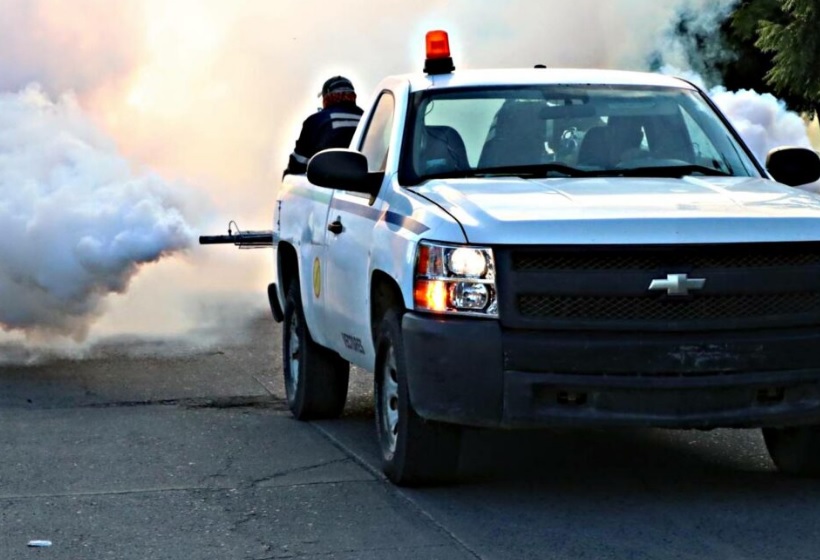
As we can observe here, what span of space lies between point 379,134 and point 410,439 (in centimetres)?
215

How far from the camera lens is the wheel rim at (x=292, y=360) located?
10.6 meters

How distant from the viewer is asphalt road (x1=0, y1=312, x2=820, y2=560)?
23.2 feet

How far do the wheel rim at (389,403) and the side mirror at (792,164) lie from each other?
204 centimetres

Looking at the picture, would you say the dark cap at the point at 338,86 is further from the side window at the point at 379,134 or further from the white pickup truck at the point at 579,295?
the white pickup truck at the point at 579,295

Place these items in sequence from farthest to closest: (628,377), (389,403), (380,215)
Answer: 1. (380,215)
2. (389,403)
3. (628,377)

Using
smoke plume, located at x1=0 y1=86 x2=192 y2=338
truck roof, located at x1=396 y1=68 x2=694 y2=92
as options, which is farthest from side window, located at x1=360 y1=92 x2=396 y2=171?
smoke plume, located at x1=0 y1=86 x2=192 y2=338

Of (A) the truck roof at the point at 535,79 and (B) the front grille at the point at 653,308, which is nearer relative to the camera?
(B) the front grille at the point at 653,308

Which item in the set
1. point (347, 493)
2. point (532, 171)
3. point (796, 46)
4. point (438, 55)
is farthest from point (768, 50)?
point (347, 493)

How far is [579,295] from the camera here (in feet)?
24.3

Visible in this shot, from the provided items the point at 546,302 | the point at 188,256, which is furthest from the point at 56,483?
the point at 188,256

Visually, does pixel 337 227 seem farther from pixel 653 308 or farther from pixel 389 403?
pixel 653 308

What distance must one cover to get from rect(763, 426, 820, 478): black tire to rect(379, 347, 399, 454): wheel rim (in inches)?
63.0

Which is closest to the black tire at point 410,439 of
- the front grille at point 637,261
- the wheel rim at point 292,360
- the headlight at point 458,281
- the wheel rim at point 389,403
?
the wheel rim at point 389,403

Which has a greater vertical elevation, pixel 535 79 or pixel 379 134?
pixel 535 79
